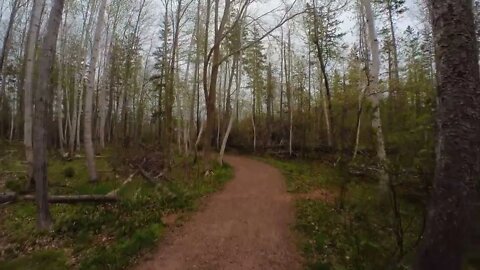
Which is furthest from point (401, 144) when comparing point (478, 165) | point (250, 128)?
point (250, 128)

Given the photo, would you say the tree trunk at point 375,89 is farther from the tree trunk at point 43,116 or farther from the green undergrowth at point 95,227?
the tree trunk at point 43,116

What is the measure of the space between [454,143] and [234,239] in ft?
16.5

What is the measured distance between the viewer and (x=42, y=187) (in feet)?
23.7

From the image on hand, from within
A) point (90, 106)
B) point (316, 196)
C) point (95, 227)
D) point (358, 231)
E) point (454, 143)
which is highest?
point (90, 106)

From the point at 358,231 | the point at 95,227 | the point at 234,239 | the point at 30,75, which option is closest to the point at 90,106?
the point at 30,75

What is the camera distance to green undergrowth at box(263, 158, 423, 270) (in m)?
3.91

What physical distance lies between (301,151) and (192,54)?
999 centimetres

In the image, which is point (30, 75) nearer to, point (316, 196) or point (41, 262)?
point (41, 262)

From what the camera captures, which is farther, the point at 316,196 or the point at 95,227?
the point at 316,196

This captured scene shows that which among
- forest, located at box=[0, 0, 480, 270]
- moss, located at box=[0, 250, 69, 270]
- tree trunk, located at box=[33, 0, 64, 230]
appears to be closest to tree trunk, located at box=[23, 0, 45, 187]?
forest, located at box=[0, 0, 480, 270]

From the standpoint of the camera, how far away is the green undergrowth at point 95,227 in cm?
571

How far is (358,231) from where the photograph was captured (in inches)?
192

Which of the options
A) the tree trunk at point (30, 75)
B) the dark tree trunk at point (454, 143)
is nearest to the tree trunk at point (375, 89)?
the dark tree trunk at point (454, 143)

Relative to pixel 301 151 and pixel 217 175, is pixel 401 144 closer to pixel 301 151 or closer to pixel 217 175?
pixel 217 175
